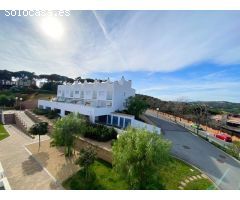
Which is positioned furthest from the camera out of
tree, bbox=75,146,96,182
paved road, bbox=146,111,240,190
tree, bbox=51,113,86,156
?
tree, bbox=51,113,86,156

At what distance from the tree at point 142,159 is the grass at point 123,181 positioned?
1.21 meters

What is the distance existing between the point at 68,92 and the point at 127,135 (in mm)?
21709

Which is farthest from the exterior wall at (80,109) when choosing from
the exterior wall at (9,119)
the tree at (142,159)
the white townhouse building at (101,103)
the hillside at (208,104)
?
the hillside at (208,104)

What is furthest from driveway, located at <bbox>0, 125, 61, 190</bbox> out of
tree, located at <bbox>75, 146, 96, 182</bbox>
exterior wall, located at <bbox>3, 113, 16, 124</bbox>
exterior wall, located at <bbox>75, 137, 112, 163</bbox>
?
exterior wall, located at <bbox>3, 113, 16, 124</bbox>

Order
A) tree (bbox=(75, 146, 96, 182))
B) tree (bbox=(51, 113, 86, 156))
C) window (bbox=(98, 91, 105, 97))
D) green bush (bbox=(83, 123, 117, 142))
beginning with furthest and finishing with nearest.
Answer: window (bbox=(98, 91, 105, 97)) → green bush (bbox=(83, 123, 117, 142)) → tree (bbox=(51, 113, 86, 156)) → tree (bbox=(75, 146, 96, 182))

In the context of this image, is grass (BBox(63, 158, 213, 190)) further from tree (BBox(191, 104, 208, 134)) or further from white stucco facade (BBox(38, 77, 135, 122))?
tree (BBox(191, 104, 208, 134))

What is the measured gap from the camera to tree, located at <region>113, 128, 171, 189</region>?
848 cm

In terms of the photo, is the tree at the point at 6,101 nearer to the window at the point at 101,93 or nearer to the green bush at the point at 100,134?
the window at the point at 101,93

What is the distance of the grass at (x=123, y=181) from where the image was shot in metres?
10.2

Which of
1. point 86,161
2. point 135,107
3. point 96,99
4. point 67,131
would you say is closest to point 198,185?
point 86,161

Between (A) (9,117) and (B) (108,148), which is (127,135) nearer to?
(B) (108,148)

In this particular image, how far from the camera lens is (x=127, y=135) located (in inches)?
376

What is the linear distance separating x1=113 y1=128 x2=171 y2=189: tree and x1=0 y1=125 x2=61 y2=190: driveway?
4369mm

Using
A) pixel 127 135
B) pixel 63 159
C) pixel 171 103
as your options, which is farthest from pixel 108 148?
pixel 171 103
